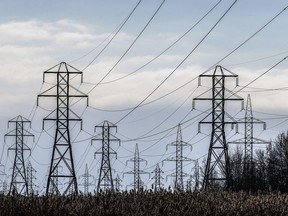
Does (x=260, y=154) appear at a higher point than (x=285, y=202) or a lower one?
higher

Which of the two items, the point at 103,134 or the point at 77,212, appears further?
the point at 103,134

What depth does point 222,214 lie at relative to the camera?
15.7 metres

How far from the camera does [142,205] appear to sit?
49.8 ft

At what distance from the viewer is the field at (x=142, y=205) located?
14.4 metres

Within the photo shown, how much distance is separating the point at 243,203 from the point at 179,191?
208 centimetres

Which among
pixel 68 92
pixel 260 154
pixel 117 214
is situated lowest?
pixel 117 214

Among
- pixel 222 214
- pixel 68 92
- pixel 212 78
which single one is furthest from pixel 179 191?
pixel 212 78

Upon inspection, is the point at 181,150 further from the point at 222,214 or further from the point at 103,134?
the point at 222,214

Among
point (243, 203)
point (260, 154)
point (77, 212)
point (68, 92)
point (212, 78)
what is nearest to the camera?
point (77, 212)

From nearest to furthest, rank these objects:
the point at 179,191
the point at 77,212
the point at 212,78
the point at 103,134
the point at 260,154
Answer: the point at 77,212
the point at 179,191
the point at 212,78
the point at 103,134
the point at 260,154

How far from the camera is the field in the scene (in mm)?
14395

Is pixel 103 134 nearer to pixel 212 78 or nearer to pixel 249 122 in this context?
pixel 249 122

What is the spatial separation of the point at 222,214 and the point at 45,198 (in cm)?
349

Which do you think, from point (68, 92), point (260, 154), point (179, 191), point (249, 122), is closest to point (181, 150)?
point (249, 122)
